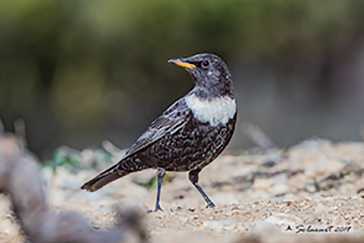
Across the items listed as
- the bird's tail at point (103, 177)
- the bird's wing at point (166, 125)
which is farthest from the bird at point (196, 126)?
the bird's tail at point (103, 177)

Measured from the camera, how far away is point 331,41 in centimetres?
548

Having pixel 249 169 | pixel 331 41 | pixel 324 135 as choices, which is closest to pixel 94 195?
pixel 249 169

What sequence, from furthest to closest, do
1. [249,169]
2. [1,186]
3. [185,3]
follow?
[185,3] < [249,169] < [1,186]

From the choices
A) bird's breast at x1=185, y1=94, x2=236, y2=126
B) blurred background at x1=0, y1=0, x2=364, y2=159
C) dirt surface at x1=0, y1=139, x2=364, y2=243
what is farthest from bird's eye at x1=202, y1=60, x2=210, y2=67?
blurred background at x1=0, y1=0, x2=364, y2=159

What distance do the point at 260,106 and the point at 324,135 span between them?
28.2 inches

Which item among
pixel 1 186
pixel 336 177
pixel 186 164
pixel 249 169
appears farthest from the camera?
pixel 249 169

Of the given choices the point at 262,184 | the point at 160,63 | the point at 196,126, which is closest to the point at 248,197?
the point at 262,184

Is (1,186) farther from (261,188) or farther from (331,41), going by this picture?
(331,41)

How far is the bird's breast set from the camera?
2.41 meters

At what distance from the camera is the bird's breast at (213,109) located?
2408 mm

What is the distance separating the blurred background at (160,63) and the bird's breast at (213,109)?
2763mm

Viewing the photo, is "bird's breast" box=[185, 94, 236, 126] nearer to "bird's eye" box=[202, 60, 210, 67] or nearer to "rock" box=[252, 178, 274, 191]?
"bird's eye" box=[202, 60, 210, 67]

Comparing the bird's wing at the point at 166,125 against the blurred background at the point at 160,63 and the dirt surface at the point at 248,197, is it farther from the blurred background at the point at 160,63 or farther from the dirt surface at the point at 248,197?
the blurred background at the point at 160,63

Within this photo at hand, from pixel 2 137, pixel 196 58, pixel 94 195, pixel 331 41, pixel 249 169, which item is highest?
pixel 331 41
